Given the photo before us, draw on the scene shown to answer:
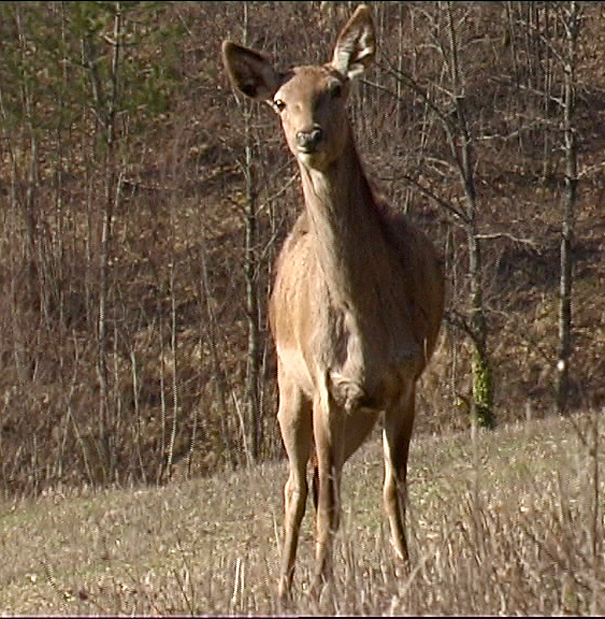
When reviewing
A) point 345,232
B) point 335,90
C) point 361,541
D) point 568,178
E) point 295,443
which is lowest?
point 361,541

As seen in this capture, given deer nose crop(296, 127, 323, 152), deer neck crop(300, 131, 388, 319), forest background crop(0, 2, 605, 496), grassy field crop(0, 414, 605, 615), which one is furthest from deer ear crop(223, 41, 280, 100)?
forest background crop(0, 2, 605, 496)

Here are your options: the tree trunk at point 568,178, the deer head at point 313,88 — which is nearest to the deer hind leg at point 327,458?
the deer head at point 313,88

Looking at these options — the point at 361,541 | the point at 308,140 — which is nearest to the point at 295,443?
the point at 361,541

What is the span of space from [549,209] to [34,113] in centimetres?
1057

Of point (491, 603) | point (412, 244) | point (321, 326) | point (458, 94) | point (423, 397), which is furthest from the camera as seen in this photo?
point (423, 397)

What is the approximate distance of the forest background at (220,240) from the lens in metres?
31.8

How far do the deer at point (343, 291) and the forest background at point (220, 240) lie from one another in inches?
805

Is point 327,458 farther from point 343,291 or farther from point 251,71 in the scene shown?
point 251,71

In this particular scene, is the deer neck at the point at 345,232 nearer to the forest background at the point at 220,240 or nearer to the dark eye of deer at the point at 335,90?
the dark eye of deer at the point at 335,90

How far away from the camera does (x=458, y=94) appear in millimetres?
27203

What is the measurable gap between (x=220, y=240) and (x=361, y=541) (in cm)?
2689

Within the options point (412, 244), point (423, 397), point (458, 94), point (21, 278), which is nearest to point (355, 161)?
point (412, 244)

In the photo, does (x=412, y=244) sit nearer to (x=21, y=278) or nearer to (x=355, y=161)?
(x=355, y=161)

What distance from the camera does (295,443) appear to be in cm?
1017
